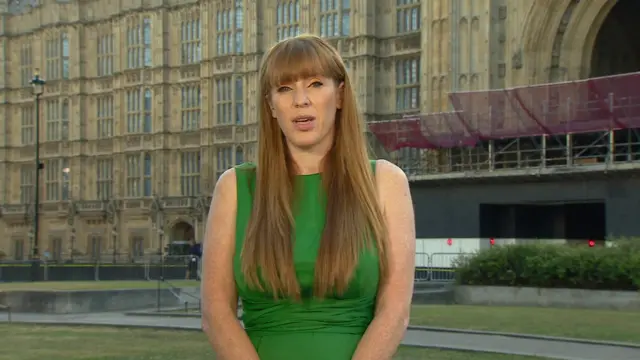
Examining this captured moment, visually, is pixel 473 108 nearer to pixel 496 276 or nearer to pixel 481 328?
pixel 496 276

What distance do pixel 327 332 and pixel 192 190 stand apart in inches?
1974

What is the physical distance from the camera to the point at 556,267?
2356 cm

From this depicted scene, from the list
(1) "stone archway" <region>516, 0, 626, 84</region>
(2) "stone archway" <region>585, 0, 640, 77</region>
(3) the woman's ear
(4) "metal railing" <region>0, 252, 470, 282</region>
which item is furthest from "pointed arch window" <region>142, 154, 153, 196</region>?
(3) the woman's ear

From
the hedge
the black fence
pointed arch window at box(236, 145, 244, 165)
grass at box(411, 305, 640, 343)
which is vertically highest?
pointed arch window at box(236, 145, 244, 165)

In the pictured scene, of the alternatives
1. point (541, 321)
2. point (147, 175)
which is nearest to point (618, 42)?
point (147, 175)

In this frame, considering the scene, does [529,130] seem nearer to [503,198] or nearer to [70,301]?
[503,198]

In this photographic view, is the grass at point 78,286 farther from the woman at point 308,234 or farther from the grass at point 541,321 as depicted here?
the woman at point 308,234

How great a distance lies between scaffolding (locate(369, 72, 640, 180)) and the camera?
1371 inches

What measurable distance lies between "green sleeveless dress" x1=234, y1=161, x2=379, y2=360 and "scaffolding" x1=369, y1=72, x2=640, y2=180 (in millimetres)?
29439

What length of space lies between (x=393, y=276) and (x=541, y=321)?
1476 centimetres

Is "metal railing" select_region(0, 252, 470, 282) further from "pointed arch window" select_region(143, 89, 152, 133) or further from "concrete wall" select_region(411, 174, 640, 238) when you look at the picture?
"pointed arch window" select_region(143, 89, 152, 133)

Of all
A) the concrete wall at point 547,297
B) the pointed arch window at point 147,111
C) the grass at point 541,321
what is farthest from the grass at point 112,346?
the pointed arch window at point 147,111

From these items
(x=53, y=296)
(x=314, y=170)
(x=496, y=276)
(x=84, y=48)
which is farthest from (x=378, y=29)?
(x=314, y=170)

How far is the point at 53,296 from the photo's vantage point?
921 inches
